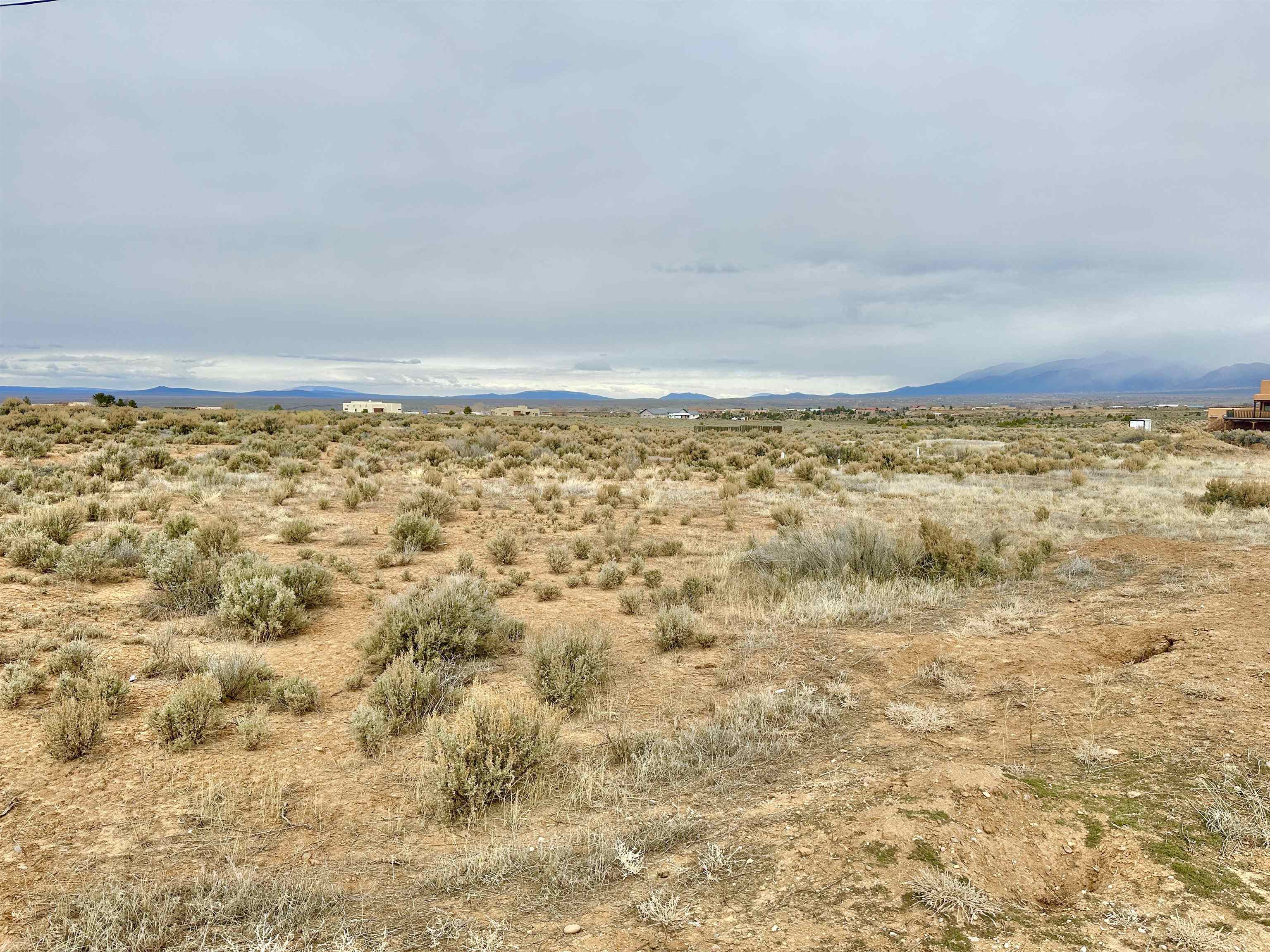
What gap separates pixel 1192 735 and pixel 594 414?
92.3 meters

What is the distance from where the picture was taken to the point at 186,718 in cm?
531

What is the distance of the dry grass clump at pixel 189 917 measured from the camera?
10.2ft

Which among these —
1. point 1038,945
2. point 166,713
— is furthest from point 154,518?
point 1038,945

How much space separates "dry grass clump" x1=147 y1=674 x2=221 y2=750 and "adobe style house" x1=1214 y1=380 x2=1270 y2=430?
59371 millimetres

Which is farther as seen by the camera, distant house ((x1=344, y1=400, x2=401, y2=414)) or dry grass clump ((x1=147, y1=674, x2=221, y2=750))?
distant house ((x1=344, y1=400, x2=401, y2=414))

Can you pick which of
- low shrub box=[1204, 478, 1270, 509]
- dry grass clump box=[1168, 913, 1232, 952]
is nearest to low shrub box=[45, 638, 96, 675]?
dry grass clump box=[1168, 913, 1232, 952]

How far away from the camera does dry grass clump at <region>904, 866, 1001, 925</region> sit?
3.05 m

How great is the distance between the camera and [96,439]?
25047 mm

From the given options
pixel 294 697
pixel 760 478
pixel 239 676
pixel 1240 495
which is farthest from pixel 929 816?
pixel 760 478

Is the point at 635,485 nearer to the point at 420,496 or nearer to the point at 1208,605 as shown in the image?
the point at 420,496

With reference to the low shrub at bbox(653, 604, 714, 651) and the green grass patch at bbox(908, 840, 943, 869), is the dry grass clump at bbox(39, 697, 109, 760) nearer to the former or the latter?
the low shrub at bbox(653, 604, 714, 651)

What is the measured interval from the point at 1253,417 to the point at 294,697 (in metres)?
60.8

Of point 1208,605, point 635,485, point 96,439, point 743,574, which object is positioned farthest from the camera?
A: point 96,439

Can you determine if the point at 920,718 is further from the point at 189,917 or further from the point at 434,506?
the point at 434,506
